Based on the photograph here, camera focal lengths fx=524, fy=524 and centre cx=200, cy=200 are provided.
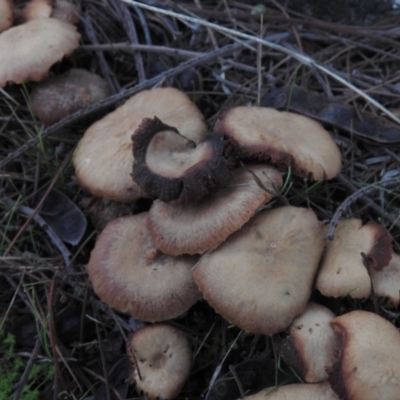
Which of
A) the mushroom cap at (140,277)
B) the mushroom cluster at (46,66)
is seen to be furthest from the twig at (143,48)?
the mushroom cap at (140,277)

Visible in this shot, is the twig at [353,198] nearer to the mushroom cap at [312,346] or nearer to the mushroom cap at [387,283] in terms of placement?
Result: the mushroom cap at [387,283]

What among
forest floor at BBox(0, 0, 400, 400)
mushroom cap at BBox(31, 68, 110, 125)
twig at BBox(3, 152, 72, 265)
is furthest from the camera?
mushroom cap at BBox(31, 68, 110, 125)

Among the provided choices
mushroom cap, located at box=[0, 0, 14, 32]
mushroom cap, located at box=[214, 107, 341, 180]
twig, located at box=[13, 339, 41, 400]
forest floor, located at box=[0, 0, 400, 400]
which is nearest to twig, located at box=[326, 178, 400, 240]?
forest floor, located at box=[0, 0, 400, 400]

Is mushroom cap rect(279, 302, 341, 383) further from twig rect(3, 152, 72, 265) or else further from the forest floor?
twig rect(3, 152, 72, 265)

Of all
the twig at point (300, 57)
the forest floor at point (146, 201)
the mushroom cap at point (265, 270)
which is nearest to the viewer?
the mushroom cap at point (265, 270)

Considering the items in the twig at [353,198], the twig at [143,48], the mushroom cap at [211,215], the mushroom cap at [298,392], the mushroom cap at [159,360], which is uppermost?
the twig at [143,48]

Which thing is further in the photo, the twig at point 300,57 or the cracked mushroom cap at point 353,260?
the twig at point 300,57

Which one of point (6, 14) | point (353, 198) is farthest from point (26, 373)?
point (6, 14)

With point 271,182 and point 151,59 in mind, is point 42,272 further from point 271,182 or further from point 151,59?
point 151,59
